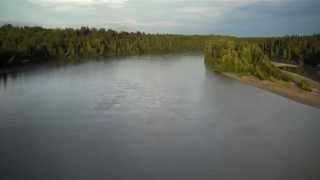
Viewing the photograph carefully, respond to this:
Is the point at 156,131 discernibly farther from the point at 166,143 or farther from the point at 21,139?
the point at 21,139

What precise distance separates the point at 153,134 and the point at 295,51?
100ft

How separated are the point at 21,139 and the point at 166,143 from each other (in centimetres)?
345

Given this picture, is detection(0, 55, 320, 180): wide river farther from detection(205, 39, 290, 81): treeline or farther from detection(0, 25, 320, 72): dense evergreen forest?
detection(0, 25, 320, 72): dense evergreen forest

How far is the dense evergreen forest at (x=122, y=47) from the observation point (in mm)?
30409

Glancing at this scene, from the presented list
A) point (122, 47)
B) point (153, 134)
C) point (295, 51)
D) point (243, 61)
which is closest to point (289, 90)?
point (243, 61)

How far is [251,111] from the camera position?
15820mm

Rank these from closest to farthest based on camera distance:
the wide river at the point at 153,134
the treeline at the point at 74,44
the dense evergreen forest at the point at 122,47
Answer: the wide river at the point at 153,134, the dense evergreen forest at the point at 122,47, the treeline at the point at 74,44

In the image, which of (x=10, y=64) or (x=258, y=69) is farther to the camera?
(x=10, y=64)

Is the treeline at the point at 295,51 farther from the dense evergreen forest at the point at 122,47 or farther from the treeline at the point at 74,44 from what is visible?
the treeline at the point at 74,44

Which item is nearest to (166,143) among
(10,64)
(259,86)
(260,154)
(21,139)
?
(260,154)

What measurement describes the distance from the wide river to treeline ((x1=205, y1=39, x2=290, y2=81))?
19.0 ft

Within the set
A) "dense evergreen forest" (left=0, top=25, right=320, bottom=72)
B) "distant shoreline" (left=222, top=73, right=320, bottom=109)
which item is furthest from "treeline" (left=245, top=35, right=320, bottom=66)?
"distant shoreline" (left=222, top=73, right=320, bottom=109)

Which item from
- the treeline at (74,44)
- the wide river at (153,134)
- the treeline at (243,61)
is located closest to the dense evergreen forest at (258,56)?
the treeline at (243,61)

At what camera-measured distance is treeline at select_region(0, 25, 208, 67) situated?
33.6 meters
